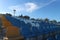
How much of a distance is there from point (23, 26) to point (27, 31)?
481mm

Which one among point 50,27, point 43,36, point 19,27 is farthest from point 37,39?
point 50,27

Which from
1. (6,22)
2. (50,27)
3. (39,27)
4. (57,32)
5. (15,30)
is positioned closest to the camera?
(15,30)

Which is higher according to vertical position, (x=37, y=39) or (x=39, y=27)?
(x=39, y=27)

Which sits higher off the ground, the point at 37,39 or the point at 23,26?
the point at 23,26

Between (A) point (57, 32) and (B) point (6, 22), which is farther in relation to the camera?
(A) point (57, 32)

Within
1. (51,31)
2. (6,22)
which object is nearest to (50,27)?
(51,31)

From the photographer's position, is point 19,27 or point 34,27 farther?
point 34,27

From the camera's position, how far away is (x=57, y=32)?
16.1 m

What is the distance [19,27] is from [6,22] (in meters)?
1.08

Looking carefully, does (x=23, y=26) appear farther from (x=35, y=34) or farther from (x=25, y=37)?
(x=35, y=34)

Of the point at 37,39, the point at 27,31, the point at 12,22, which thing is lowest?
the point at 37,39

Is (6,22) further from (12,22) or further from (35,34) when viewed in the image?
(35,34)

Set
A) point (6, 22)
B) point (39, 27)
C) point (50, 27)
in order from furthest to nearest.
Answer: point (50, 27) < point (39, 27) < point (6, 22)

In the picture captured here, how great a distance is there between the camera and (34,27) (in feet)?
35.3
